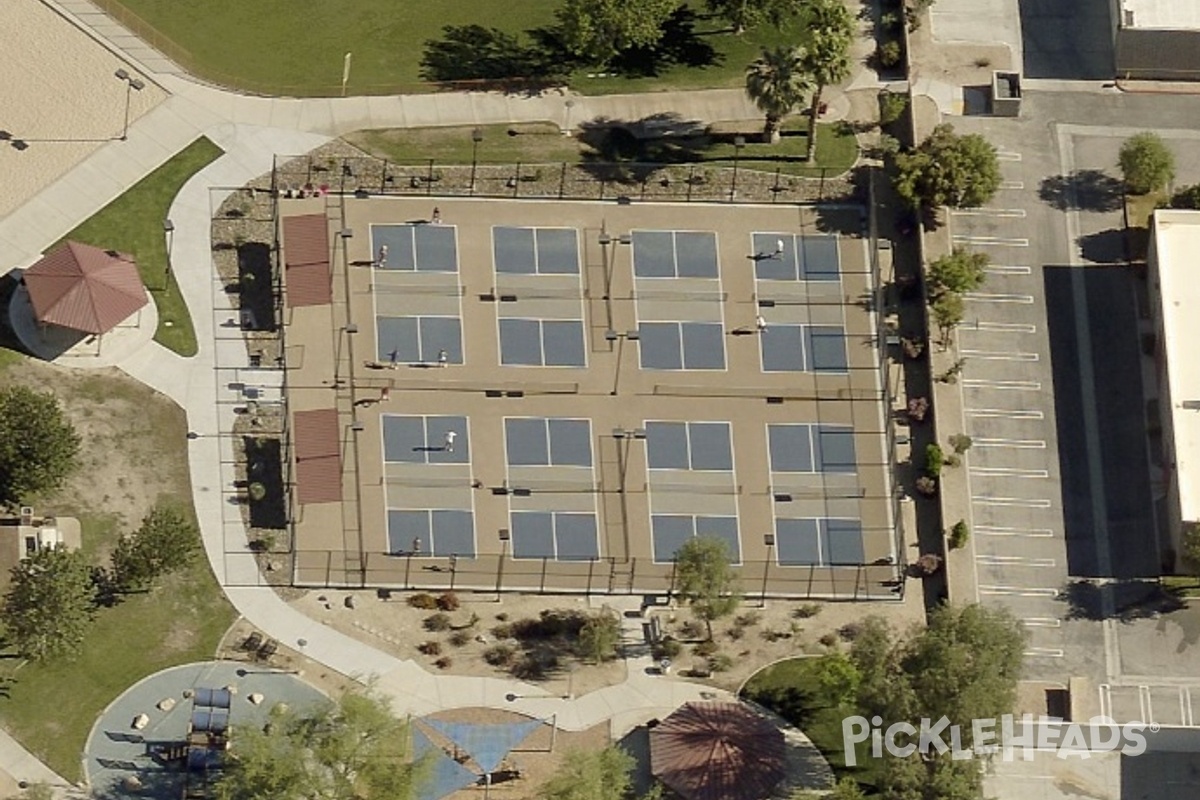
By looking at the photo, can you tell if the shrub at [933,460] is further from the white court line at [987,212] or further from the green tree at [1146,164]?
the green tree at [1146,164]

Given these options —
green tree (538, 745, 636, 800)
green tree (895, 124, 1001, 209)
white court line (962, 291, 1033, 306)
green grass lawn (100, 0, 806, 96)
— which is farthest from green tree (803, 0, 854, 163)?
green tree (538, 745, 636, 800)

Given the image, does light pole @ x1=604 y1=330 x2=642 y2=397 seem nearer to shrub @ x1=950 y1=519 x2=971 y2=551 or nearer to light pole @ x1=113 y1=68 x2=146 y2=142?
shrub @ x1=950 y1=519 x2=971 y2=551

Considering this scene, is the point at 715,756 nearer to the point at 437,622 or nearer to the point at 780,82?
the point at 437,622

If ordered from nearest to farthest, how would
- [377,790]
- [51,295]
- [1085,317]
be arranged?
1. [377,790]
2. [51,295]
3. [1085,317]

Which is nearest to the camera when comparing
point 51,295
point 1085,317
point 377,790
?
point 377,790

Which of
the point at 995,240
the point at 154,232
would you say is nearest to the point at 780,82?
the point at 995,240

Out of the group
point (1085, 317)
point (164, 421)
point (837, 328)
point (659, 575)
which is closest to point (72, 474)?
point (164, 421)

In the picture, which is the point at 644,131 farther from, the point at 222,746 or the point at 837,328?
the point at 222,746
